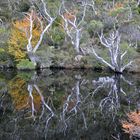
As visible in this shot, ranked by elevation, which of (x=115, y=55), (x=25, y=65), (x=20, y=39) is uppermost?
(x=20, y=39)

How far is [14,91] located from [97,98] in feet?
16.2

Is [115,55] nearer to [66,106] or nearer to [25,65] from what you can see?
[25,65]

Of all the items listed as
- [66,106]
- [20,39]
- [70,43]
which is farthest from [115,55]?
[66,106]

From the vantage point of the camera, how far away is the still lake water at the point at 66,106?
13188mm

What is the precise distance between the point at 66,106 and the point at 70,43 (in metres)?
19.8

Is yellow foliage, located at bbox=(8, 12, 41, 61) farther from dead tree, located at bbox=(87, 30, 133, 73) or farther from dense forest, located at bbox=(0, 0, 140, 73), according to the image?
dead tree, located at bbox=(87, 30, 133, 73)

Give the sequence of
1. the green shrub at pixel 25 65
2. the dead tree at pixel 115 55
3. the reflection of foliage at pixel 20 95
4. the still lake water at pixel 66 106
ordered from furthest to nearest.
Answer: the green shrub at pixel 25 65 → the dead tree at pixel 115 55 → the reflection of foliage at pixel 20 95 → the still lake water at pixel 66 106

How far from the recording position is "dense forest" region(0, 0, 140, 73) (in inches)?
1238

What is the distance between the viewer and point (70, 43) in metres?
36.9

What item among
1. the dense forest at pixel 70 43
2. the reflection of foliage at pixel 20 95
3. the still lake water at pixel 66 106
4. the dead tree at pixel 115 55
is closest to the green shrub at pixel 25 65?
the dense forest at pixel 70 43

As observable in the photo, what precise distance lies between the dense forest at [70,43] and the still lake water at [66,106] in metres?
3.75

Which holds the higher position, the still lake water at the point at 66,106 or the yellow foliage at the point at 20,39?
the yellow foliage at the point at 20,39

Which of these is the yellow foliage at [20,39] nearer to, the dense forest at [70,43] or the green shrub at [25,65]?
the dense forest at [70,43]

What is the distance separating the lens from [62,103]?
1828 centimetres
